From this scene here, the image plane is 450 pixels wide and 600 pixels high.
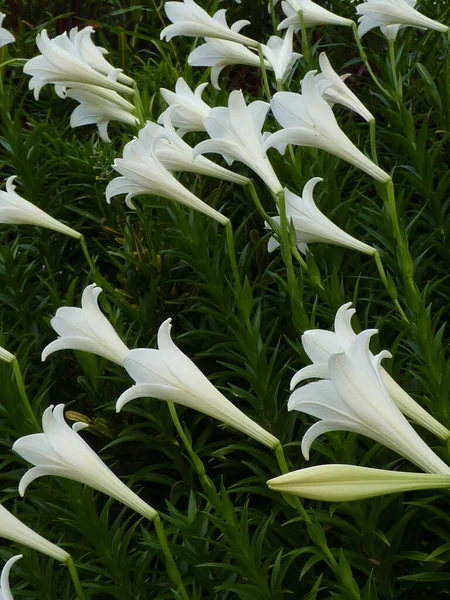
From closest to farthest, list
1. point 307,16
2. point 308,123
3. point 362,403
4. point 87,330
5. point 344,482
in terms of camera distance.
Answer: point 344,482 < point 362,403 < point 87,330 < point 308,123 < point 307,16

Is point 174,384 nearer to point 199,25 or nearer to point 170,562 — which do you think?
point 170,562

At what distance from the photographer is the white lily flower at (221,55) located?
2.08 metres

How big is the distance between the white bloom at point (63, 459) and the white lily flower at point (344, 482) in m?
0.47

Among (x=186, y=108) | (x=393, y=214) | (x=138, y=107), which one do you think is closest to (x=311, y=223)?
(x=393, y=214)

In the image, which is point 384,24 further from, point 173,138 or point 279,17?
point 279,17

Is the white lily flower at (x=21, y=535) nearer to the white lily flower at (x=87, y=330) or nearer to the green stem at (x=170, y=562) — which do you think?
the green stem at (x=170, y=562)

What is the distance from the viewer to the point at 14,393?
1718mm

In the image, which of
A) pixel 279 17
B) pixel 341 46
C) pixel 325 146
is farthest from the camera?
pixel 279 17

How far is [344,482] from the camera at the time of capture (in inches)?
36.0

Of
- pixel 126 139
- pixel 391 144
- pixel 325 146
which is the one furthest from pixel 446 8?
pixel 325 146

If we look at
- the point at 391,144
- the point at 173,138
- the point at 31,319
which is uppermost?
the point at 173,138

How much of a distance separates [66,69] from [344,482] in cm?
134

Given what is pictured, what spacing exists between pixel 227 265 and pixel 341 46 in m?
1.24

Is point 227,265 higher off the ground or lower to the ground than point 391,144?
lower
